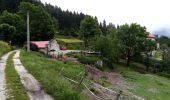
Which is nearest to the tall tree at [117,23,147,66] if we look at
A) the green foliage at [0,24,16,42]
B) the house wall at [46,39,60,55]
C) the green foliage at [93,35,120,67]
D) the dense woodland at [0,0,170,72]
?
the dense woodland at [0,0,170,72]

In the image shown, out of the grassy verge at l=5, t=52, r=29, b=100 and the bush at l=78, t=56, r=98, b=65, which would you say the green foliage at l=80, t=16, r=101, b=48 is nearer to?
the bush at l=78, t=56, r=98, b=65

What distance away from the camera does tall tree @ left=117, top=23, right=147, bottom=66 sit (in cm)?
9144

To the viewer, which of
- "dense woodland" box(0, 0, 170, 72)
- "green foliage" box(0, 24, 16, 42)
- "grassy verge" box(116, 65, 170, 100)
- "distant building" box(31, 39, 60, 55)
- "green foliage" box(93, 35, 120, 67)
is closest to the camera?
"grassy verge" box(116, 65, 170, 100)

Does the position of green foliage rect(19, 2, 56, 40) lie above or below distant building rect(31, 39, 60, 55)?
above

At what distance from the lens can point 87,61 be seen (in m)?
72.5

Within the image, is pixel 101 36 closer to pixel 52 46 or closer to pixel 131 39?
pixel 131 39

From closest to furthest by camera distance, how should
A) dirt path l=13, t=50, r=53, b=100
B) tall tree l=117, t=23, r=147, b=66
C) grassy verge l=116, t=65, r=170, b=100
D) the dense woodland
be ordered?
dirt path l=13, t=50, r=53, b=100 < grassy verge l=116, t=65, r=170, b=100 < the dense woodland < tall tree l=117, t=23, r=147, b=66

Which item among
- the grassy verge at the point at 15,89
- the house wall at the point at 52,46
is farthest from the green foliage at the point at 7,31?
the grassy verge at the point at 15,89

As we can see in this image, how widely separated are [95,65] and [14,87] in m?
47.7

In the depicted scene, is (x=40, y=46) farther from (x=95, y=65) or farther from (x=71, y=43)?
(x=71, y=43)

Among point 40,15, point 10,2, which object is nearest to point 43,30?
point 40,15

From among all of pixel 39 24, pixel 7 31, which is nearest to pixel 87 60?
pixel 7 31

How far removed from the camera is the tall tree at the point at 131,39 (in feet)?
300

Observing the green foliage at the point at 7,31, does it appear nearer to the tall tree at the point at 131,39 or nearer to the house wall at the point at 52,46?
the house wall at the point at 52,46
